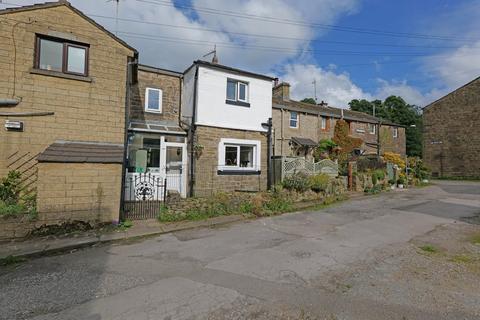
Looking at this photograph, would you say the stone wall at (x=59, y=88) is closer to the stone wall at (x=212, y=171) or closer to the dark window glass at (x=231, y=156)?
the stone wall at (x=212, y=171)

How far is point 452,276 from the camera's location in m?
4.84

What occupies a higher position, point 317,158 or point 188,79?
point 188,79

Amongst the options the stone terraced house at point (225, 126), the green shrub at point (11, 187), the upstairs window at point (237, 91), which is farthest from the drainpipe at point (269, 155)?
the green shrub at point (11, 187)

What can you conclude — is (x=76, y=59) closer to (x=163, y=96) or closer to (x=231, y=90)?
(x=163, y=96)

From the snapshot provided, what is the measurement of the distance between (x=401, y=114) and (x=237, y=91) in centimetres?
5720

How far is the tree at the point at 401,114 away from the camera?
54.4 metres

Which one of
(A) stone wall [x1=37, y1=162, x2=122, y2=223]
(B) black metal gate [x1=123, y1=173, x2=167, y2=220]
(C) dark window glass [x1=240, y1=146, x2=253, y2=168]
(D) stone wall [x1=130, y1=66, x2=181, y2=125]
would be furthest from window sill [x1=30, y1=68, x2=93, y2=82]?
(C) dark window glass [x1=240, y1=146, x2=253, y2=168]

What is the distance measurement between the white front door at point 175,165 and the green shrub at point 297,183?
473 centimetres

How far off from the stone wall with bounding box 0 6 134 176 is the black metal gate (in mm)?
2079

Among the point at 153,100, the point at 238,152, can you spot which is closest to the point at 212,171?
the point at 238,152

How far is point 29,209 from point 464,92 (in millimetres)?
37599

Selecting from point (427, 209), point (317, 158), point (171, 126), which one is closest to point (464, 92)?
point (317, 158)

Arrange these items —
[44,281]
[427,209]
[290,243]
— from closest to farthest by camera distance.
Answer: [44,281] < [290,243] < [427,209]

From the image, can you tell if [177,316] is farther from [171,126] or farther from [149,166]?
[171,126]
